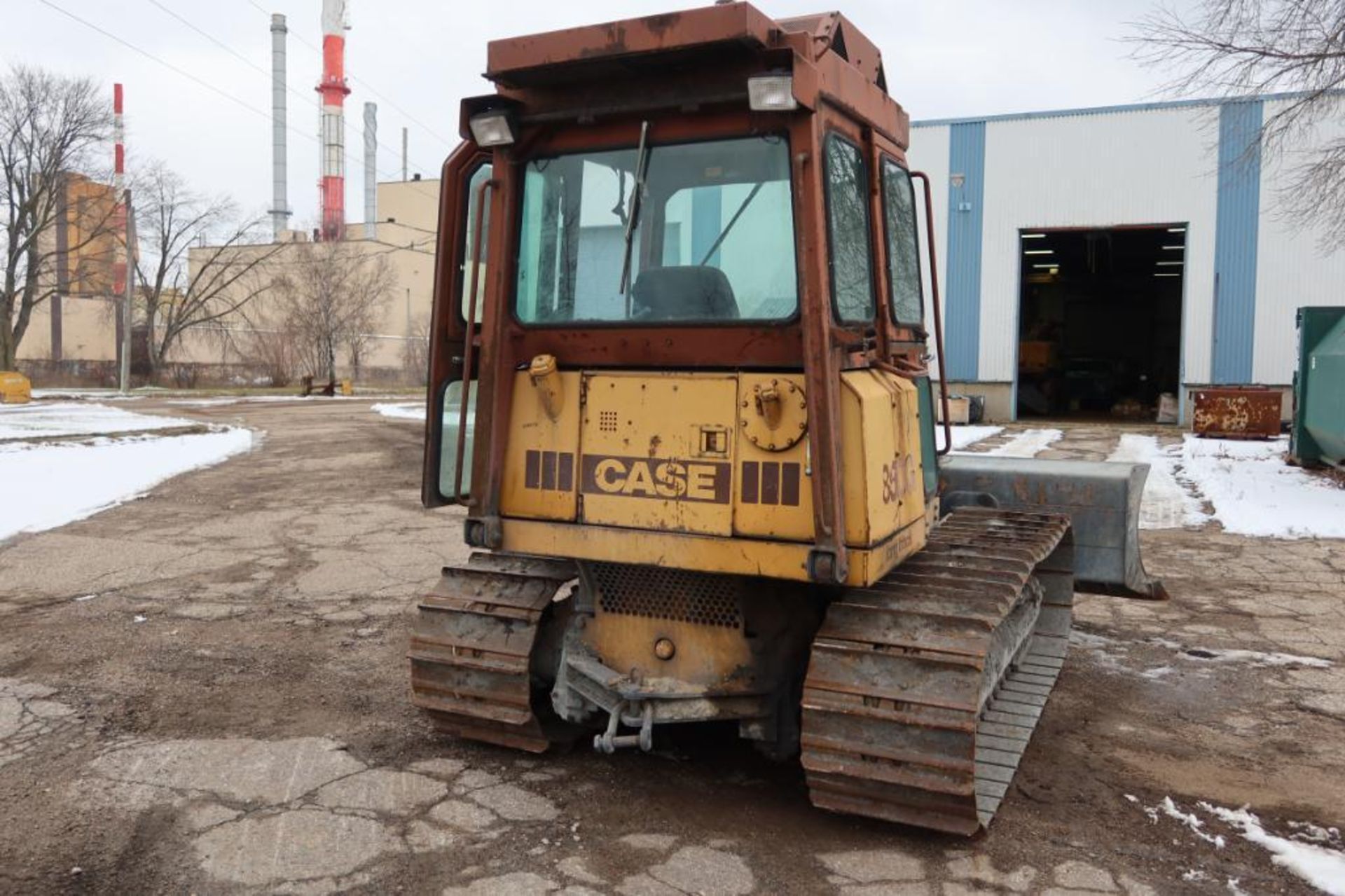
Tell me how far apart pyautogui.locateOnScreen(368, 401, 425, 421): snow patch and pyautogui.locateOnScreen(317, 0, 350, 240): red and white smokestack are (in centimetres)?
3117

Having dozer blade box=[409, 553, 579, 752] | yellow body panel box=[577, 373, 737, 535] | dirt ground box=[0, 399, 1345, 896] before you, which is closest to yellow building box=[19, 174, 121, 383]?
dirt ground box=[0, 399, 1345, 896]

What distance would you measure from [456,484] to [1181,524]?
9.04 meters

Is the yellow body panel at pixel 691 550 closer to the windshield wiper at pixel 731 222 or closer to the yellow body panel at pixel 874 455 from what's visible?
the yellow body panel at pixel 874 455

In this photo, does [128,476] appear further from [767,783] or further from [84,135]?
[84,135]

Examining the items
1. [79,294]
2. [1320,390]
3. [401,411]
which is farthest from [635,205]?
[79,294]

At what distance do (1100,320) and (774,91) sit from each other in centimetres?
3393

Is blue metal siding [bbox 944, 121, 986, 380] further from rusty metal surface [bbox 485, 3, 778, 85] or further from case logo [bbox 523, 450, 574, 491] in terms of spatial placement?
rusty metal surface [bbox 485, 3, 778, 85]

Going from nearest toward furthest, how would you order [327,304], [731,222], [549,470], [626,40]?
[626,40], [731,222], [549,470], [327,304]

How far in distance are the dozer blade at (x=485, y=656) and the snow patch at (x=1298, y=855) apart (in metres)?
2.65

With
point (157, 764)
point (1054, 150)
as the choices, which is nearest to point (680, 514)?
point (157, 764)

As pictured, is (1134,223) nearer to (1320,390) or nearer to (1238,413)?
(1238,413)

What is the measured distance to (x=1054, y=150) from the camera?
82.4ft

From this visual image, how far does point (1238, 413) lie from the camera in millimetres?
20469

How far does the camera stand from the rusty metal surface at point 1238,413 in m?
20.4
